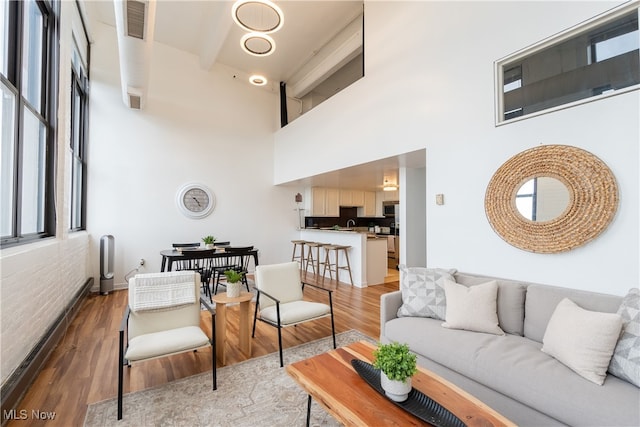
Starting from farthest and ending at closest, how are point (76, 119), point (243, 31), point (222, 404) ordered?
point (243, 31), point (76, 119), point (222, 404)

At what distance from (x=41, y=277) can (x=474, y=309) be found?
367 centimetres

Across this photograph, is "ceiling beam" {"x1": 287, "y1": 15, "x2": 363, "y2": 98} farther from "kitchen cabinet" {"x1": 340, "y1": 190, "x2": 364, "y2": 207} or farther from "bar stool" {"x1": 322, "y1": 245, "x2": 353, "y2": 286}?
"bar stool" {"x1": 322, "y1": 245, "x2": 353, "y2": 286}

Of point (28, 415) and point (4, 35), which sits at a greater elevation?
point (4, 35)

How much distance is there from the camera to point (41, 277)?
239 centimetres

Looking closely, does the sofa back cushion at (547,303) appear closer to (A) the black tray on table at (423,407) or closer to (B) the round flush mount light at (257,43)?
(A) the black tray on table at (423,407)

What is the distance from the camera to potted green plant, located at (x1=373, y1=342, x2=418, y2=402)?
54.5 inches

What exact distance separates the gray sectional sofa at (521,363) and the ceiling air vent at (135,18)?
145 inches

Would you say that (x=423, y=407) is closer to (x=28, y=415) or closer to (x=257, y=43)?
(x=28, y=415)

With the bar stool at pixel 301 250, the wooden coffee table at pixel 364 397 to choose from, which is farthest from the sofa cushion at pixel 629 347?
the bar stool at pixel 301 250

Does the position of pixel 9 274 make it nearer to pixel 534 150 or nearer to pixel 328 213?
pixel 534 150

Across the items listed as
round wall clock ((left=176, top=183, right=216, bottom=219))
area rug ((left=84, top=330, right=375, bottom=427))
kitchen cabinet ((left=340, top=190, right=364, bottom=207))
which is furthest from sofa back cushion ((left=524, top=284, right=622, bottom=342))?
kitchen cabinet ((left=340, top=190, right=364, bottom=207))

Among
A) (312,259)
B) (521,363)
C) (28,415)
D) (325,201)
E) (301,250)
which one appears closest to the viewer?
(521,363)

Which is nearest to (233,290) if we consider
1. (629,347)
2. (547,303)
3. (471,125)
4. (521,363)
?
(521,363)

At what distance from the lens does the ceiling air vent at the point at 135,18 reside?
266 cm
